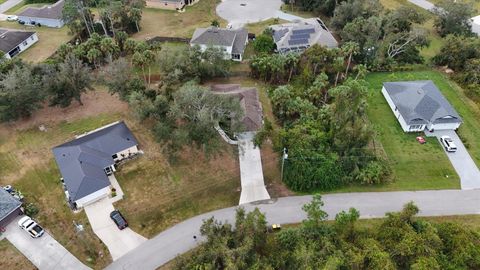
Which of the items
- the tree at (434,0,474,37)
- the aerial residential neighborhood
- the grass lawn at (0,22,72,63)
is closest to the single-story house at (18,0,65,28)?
the grass lawn at (0,22,72,63)

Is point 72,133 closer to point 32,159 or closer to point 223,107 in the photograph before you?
point 32,159

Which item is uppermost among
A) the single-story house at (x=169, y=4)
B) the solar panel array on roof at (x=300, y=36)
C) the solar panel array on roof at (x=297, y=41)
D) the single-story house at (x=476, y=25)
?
the solar panel array on roof at (x=300, y=36)

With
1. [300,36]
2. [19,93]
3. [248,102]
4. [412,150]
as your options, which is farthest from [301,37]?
[19,93]

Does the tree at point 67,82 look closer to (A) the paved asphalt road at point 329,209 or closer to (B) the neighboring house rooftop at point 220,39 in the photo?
(B) the neighboring house rooftop at point 220,39

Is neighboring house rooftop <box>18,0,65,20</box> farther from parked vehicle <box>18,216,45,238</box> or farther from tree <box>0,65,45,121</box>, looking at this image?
parked vehicle <box>18,216,45,238</box>

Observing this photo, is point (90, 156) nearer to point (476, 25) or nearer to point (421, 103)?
point (421, 103)

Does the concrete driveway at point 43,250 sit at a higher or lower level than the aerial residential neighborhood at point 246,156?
lower

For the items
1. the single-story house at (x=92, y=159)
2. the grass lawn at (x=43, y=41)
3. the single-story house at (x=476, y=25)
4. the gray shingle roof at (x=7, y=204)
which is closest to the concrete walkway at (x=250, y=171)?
the single-story house at (x=92, y=159)
